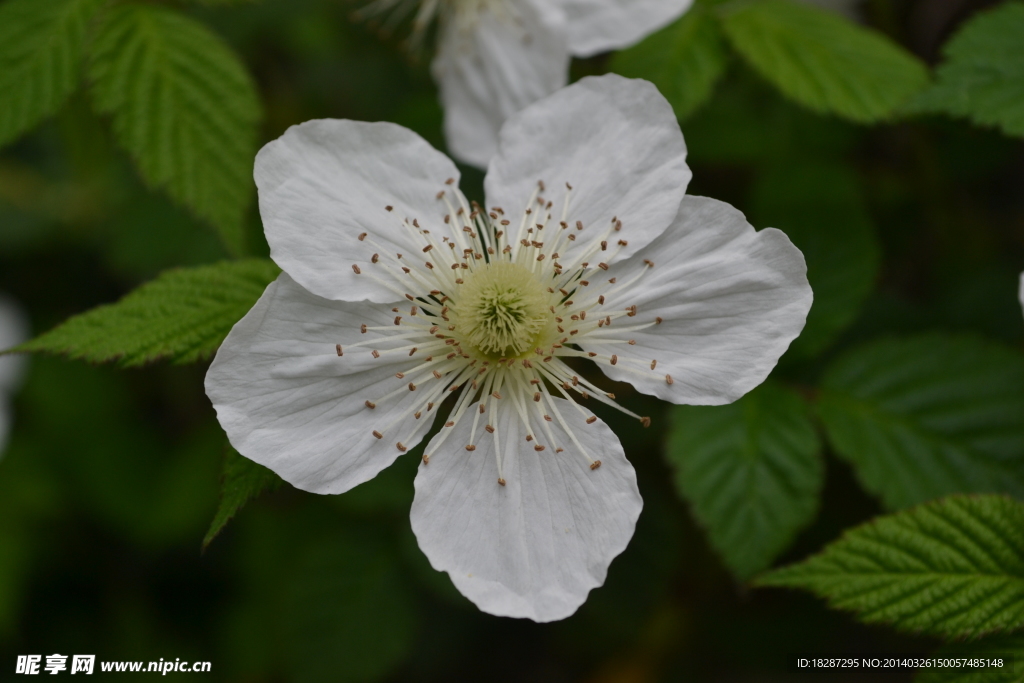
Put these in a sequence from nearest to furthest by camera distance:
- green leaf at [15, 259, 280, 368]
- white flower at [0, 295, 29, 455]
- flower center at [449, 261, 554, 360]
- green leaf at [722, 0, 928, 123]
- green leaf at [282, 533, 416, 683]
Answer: green leaf at [15, 259, 280, 368]
flower center at [449, 261, 554, 360]
green leaf at [722, 0, 928, 123]
green leaf at [282, 533, 416, 683]
white flower at [0, 295, 29, 455]

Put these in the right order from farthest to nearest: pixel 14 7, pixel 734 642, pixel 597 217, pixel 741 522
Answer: pixel 734 642 → pixel 14 7 → pixel 741 522 → pixel 597 217

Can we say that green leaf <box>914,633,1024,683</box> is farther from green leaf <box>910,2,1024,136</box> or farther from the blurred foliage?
green leaf <box>910,2,1024,136</box>

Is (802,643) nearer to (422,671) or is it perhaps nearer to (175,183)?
(422,671)

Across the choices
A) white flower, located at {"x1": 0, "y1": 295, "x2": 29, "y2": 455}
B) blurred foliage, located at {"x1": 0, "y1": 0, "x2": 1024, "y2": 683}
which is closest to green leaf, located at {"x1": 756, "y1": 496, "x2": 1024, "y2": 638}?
blurred foliage, located at {"x1": 0, "y1": 0, "x2": 1024, "y2": 683}

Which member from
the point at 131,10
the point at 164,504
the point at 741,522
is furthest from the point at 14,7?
the point at 741,522

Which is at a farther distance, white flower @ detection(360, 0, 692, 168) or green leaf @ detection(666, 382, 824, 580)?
white flower @ detection(360, 0, 692, 168)

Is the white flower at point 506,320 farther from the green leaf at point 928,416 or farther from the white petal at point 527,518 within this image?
the green leaf at point 928,416

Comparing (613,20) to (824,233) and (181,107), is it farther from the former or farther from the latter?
(181,107)
